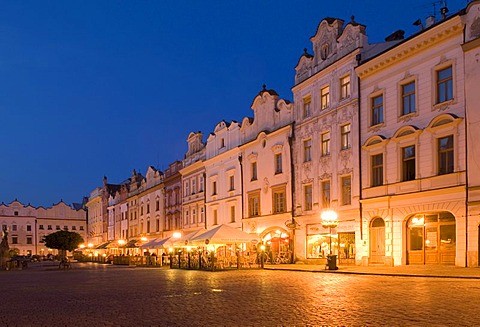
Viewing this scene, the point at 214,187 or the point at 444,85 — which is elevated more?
the point at 444,85

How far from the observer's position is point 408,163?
27.9 m

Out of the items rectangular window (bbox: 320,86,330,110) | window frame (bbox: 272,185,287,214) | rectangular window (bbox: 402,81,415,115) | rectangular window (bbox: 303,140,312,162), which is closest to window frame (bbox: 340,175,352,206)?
rectangular window (bbox: 303,140,312,162)

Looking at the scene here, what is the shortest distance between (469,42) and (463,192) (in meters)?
6.43

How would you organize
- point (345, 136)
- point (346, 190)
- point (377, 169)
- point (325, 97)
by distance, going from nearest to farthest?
point (377, 169), point (346, 190), point (345, 136), point (325, 97)

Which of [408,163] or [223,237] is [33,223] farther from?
[408,163]

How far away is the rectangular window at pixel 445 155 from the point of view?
2534 centimetres

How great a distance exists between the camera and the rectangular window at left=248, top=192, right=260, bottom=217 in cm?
4209

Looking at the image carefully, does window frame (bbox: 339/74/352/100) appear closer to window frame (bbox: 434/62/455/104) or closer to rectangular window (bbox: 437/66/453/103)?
window frame (bbox: 434/62/455/104)

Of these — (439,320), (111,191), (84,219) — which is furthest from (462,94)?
(84,219)

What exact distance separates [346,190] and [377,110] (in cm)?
516

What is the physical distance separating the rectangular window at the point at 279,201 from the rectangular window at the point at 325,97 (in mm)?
7053

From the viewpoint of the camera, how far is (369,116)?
30.6 meters

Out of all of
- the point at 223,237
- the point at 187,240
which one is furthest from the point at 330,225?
the point at 187,240

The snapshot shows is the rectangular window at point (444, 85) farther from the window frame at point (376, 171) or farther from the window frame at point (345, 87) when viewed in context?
the window frame at point (345, 87)
